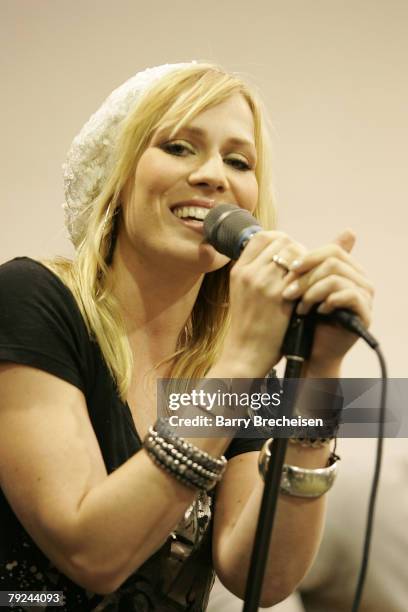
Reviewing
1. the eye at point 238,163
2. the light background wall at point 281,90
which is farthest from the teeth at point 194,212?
the light background wall at point 281,90

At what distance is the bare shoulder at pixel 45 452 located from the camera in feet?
2.75

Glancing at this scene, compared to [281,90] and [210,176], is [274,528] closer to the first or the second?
[210,176]

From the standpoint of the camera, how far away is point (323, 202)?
A: 153 cm

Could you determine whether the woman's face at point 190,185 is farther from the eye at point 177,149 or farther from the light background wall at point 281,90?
the light background wall at point 281,90

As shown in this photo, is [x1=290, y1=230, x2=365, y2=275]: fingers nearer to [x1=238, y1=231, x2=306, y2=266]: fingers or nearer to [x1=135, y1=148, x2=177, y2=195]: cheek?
[x1=238, y1=231, x2=306, y2=266]: fingers

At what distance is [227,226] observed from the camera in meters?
0.83

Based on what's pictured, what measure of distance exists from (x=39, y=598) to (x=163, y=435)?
0.30m

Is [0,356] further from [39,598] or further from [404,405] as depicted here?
[404,405]

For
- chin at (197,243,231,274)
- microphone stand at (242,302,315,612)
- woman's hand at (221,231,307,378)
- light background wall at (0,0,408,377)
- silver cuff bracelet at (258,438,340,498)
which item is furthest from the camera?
light background wall at (0,0,408,377)

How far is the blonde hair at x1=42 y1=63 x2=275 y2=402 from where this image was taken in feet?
3.42

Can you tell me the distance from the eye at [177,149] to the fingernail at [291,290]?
0.39 metres

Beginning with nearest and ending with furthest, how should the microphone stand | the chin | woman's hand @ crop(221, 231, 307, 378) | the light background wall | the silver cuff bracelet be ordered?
1. the microphone stand
2. woman's hand @ crop(221, 231, 307, 378)
3. the silver cuff bracelet
4. the chin
5. the light background wall

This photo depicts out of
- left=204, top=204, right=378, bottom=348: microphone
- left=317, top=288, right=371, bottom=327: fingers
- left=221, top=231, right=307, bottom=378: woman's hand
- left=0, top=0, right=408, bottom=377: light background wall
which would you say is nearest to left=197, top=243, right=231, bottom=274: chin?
left=204, top=204, right=378, bottom=348: microphone

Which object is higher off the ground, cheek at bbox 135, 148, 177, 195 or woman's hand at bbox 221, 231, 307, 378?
cheek at bbox 135, 148, 177, 195
